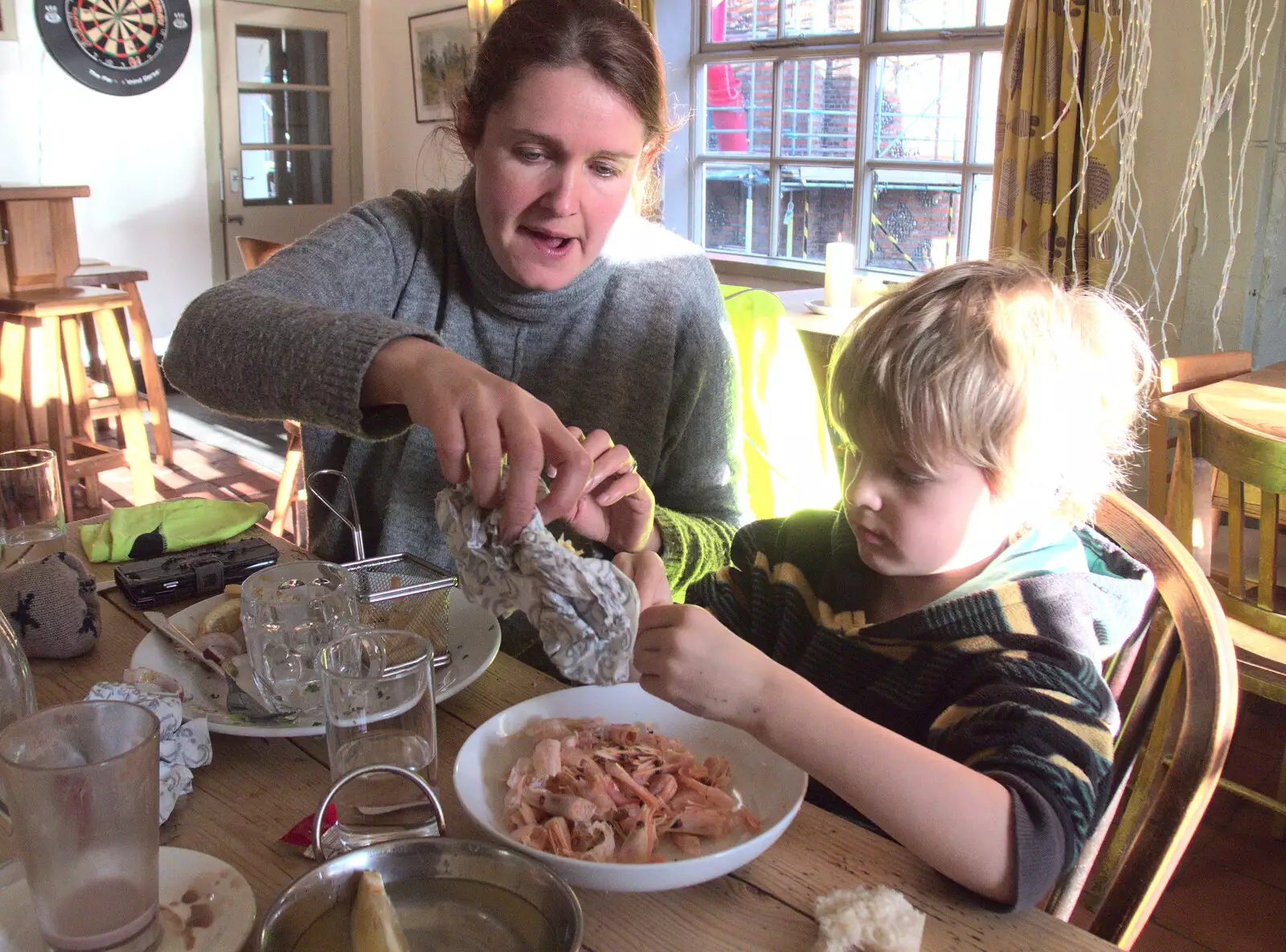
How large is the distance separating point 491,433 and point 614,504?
0.36m

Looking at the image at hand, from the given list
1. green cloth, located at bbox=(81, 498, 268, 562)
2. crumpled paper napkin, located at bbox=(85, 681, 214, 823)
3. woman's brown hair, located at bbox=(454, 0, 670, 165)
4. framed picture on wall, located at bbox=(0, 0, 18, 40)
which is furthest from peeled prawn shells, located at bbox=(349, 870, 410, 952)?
framed picture on wall, located at bbox=(0, 0, 18, 40)

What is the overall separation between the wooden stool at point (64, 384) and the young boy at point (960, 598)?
3.01 m

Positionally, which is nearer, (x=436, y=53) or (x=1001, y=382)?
(x=1001, y=382)

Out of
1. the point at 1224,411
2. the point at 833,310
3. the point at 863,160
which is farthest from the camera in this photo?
the point at 863,160

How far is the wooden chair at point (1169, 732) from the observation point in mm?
889

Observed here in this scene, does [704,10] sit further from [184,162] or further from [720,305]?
[720,305]

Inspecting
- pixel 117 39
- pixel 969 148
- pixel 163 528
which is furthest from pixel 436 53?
pixel 163 528

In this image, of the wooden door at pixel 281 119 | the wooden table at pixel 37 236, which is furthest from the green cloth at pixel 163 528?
the wooden door at pixel 281 119

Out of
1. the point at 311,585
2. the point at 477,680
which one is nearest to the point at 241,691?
the point at 311,585

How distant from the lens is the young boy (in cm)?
81

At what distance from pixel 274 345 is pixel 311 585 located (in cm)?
24

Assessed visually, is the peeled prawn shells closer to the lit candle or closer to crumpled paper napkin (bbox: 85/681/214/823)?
crumpled paper napkin (bbox: 85/681/214/823)

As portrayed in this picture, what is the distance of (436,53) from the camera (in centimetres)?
535

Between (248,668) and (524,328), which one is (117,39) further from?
(248,668)
